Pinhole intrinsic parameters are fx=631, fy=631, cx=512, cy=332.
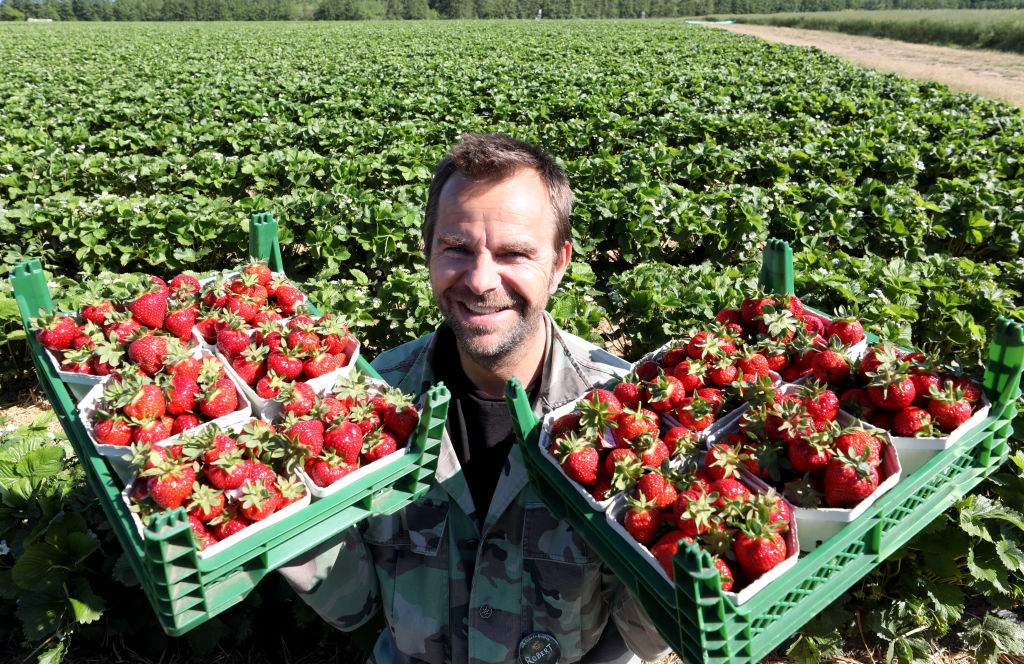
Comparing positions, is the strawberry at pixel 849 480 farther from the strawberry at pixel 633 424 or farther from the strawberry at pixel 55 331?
the strawberry at pixel 55 331

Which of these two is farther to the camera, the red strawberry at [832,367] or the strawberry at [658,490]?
the red strawberry at [832,367]

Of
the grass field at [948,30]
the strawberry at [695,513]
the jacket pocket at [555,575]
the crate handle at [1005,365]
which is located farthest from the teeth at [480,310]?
the grass field at [948,30]

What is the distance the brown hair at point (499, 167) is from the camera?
204cm

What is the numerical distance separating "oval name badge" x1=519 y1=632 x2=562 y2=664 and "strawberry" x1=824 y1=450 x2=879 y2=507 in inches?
44.2

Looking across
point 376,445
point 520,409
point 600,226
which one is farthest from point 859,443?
point 600,226

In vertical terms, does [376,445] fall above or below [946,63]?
below

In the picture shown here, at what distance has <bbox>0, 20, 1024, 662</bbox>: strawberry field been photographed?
2.98 meters

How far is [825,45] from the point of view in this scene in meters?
46.3

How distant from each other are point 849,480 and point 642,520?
0.47m

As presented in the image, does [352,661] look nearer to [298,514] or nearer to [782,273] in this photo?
[298,514]

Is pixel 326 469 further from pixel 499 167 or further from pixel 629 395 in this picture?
pixel 499 167

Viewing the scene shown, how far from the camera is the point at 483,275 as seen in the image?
78.4 inches

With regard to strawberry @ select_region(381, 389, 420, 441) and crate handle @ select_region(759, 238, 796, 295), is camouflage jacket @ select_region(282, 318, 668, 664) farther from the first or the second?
crate handle @ select_region(759, 238, 796, 295)

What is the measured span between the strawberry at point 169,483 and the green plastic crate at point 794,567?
2.65 ft
